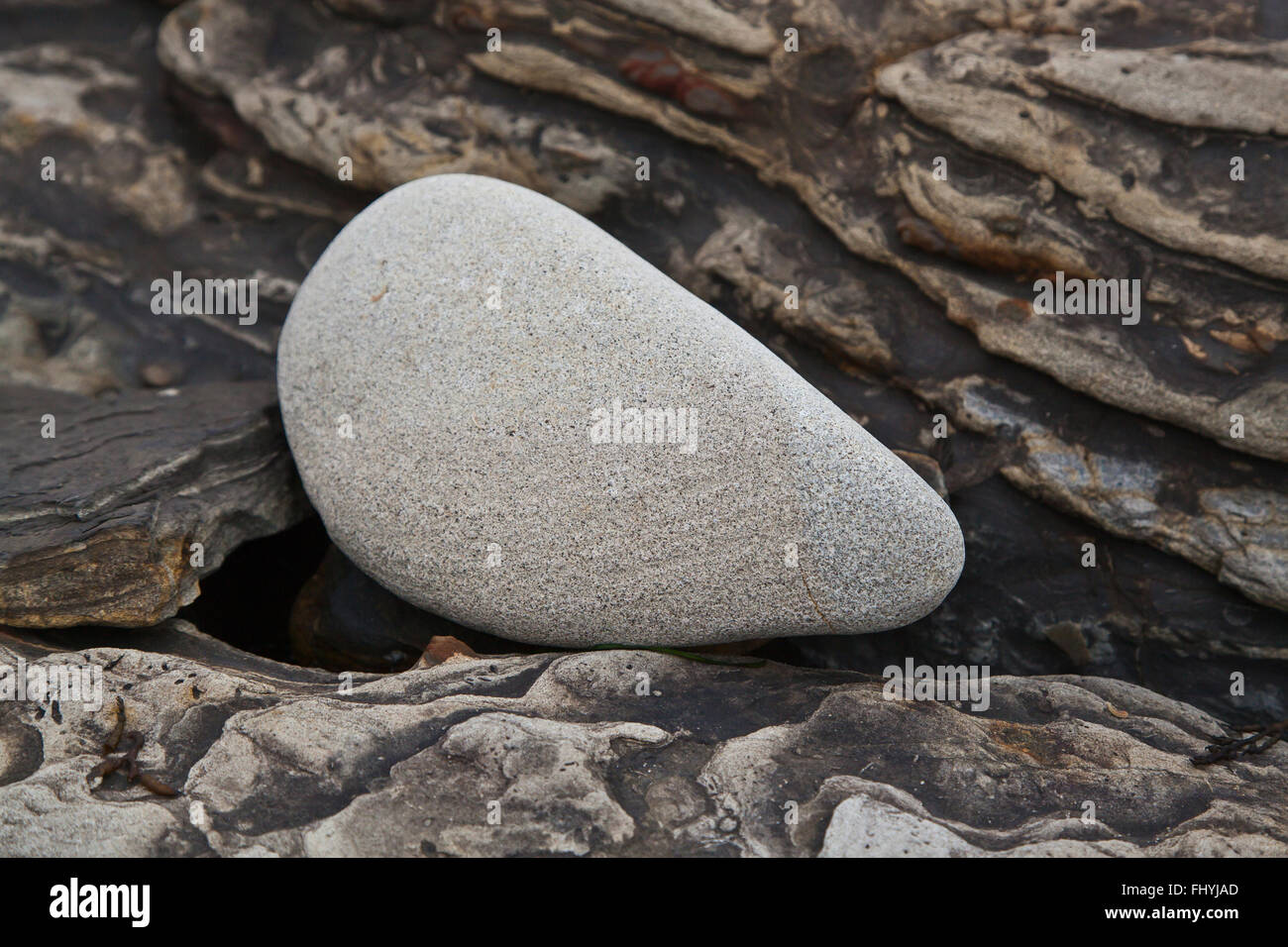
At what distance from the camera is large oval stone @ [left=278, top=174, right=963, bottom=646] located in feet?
10.7

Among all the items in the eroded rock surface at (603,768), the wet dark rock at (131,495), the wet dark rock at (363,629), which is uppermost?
the wet dark rock at (131,495)

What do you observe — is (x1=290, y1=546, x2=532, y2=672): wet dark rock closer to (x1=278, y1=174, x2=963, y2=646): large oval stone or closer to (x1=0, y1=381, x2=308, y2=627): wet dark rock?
(x1=278, y1=174, x2=963, y2=646): large oval stone

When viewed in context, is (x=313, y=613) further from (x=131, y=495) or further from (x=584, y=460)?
(x=584, y=460)

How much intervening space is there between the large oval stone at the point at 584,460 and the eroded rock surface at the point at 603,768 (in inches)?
11.2

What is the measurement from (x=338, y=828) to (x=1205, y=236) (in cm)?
347

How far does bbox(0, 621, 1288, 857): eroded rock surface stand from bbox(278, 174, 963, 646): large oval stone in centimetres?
29

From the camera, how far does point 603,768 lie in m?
2.87

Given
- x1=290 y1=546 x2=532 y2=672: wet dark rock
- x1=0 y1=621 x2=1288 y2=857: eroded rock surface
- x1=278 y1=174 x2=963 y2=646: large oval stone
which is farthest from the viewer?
x1=290 y1=546 x2=532 y2=672: wet dark rock

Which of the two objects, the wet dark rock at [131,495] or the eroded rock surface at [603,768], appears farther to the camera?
the wet dark rock at [131,495]

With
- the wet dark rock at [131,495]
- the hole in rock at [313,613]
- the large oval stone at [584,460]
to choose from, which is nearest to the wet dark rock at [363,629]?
the hole in rock at [313,613]

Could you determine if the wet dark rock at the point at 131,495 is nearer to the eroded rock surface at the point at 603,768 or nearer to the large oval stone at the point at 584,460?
the eroded rock surface at the point at 603,768

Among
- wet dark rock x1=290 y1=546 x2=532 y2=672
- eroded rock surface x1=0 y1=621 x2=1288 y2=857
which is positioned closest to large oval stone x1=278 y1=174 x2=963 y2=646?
wet dark rock x1=290 y1=546 x2=532 y2=672

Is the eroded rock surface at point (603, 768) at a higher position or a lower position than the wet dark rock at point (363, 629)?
lower

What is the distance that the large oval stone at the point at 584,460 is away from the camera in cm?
326
